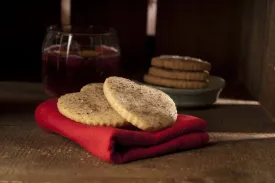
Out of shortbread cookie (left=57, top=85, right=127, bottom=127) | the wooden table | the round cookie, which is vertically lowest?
the wooden table

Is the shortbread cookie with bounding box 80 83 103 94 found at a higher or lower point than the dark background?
lower

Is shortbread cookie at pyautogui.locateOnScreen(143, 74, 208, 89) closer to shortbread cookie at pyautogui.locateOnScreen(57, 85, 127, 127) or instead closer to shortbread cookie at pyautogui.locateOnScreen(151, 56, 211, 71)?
shortbread cookie at pyautogui.locateOnScreen(151, 56, 211, 71)

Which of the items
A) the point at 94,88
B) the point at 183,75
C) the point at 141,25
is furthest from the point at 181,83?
the point at 141,25

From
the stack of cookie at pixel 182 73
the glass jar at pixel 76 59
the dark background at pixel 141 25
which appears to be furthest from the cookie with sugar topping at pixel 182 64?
the dark background at pixel 141 25

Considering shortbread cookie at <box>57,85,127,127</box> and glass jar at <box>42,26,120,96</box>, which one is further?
glass jar at <box>42,26,120,96</box>

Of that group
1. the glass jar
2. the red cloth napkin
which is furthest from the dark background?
the red cloth napkin

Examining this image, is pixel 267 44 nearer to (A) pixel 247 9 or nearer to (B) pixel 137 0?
(A) pixel 247 9

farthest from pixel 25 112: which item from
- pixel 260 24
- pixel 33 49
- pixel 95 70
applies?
pixel 260 24

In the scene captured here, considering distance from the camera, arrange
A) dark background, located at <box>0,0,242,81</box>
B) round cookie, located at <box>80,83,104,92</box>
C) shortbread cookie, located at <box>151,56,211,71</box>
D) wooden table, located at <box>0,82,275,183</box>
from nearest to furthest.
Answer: wooden table, located at <box>0,82,275,183</box>
round cookie, located at <box>80,83,104,92</box>
shortbread cookie, located at <box>151,56,211,71</box>
dark background, located at <box>0,0,242,81</box>
